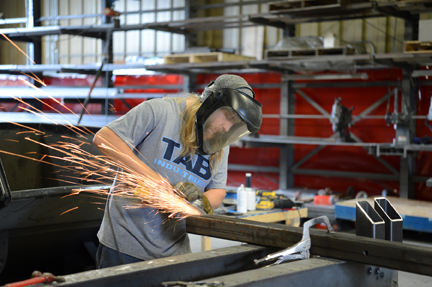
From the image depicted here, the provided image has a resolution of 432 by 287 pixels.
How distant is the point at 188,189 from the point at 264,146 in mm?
5930

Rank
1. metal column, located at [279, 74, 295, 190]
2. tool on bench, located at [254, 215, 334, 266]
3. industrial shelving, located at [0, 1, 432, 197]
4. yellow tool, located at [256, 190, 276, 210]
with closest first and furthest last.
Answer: tool on bench, located at [254, 215, 334, 266] → yellow tool, located at [256, 190, 276, 210] → industrial shelving, located at [0, 1, 432, 197] → metal column, located at [279, 74, 295, 190]

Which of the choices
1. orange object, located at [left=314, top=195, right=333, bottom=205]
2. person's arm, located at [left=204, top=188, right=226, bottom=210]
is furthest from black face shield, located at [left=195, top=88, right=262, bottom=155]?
orange object, located at [left=314, top=195, right=333, bottom=205]

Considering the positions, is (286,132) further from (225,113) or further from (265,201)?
(225,113)

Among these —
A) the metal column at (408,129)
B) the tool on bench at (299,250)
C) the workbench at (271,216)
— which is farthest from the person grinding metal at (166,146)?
the metal column at (408,129)

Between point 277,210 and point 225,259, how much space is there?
2495 mm

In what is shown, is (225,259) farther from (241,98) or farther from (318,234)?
(241,98)

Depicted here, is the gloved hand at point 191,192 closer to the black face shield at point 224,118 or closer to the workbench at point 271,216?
the black face shield at point 224,118

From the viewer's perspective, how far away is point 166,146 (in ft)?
7.07

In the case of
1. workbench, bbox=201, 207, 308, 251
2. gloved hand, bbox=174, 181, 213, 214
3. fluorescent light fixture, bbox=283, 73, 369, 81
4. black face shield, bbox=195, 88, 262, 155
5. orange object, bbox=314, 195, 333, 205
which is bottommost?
orange object, bbox=314, 195, 333, 205

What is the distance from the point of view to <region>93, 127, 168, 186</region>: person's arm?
2070 mm

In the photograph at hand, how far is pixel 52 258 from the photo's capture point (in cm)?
315

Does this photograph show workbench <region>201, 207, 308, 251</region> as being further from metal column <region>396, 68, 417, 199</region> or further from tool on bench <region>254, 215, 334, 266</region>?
metal column <region>396, 68, 417, 199</region>

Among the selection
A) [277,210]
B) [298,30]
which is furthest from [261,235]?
[298,30]

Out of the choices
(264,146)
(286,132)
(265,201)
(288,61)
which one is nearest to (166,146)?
(265,201)
